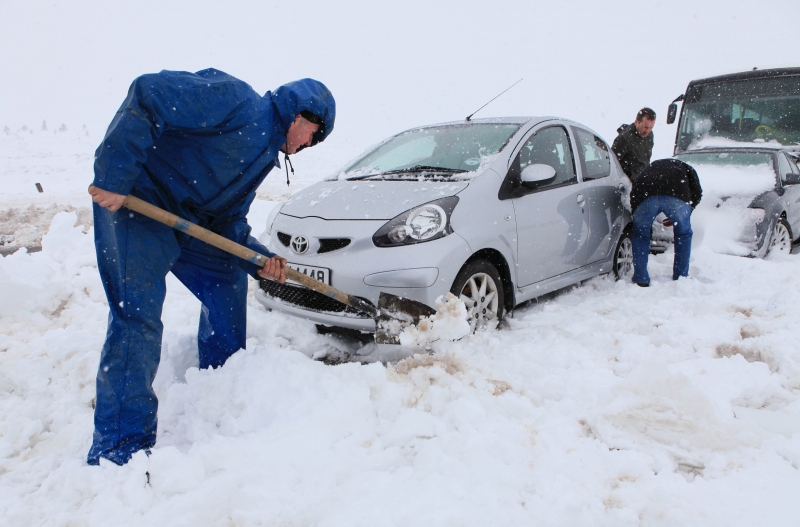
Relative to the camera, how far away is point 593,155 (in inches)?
182

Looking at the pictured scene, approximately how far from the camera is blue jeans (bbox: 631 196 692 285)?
4.68 m

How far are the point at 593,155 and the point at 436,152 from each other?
162 centimetres

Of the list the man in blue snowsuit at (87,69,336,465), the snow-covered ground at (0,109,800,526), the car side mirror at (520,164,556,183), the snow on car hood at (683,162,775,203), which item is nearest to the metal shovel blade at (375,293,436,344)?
the snow-covered ground at (0,109,800,526)

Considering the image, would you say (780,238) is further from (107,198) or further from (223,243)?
(107,198)

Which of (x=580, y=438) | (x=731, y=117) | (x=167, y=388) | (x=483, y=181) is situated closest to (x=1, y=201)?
(x=167, y=388)

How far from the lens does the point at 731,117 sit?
8.62 m

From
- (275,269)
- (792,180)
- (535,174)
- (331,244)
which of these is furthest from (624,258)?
(275,269)

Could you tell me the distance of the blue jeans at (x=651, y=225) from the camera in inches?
184

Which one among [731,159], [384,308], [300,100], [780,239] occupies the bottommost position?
[780,239]

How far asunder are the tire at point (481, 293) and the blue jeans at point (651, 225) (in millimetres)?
1986

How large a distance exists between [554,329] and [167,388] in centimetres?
247

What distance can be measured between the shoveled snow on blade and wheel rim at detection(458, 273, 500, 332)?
1.07 feet

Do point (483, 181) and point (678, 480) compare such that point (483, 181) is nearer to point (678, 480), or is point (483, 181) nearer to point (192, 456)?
point (678, 480)

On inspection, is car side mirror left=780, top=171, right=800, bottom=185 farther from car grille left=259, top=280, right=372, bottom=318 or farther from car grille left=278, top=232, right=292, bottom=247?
car grille left=278, top=232, right=292, bottom=247
